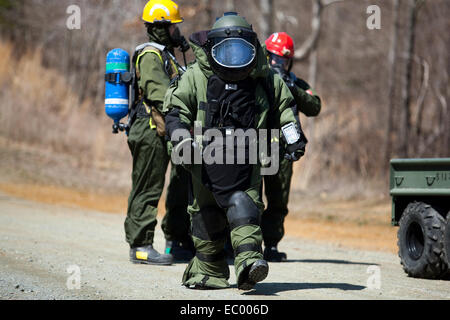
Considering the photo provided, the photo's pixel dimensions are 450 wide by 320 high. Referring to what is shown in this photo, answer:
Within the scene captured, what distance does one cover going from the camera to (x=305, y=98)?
8.70 m

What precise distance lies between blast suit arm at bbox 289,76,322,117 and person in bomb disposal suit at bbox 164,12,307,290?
7.28ft

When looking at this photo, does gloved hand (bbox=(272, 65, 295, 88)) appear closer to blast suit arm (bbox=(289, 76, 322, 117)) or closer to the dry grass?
blast suit arm (bbox=(289, 76, 322, 117))

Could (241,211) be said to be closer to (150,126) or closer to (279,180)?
(150,126)

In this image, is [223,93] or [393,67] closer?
[223,93]

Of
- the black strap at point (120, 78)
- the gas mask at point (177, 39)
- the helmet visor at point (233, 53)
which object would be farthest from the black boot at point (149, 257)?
the helmet visor at point (233, 53)

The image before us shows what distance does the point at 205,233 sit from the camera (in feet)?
20.9

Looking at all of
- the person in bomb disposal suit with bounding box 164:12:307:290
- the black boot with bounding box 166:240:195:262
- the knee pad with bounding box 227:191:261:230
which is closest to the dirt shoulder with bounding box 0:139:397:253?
the black boot with bounding box 166:240:195:262

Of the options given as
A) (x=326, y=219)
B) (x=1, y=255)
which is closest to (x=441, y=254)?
(x=1, y=255)

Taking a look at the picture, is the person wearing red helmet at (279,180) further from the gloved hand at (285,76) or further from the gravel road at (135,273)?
the gravel road at (135,273)

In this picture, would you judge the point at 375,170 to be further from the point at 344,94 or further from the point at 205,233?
the point at 344,94

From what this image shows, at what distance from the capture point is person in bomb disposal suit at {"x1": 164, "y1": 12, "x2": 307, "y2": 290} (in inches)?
238

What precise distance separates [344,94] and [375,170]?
52.3 feet

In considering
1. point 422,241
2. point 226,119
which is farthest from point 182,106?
point 422,241
